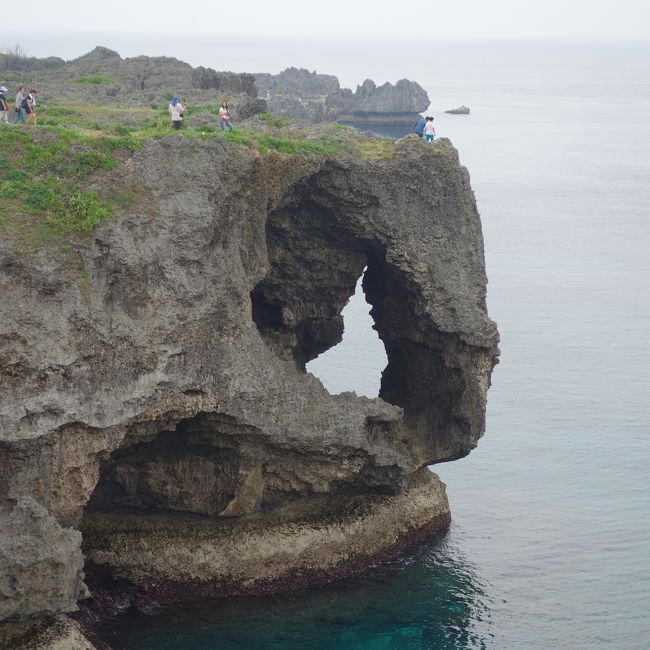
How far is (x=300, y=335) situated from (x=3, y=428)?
59.4ft

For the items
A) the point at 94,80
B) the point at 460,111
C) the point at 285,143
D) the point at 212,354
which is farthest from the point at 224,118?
the point at 460,111

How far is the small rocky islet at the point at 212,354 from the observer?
3319 centimetres

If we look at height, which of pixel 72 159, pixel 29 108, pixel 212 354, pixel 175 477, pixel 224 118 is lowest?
pixel 175 477

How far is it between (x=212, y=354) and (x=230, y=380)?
3.07 ft

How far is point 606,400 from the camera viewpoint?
6188 centimetres

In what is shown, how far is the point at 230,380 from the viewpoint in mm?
36562

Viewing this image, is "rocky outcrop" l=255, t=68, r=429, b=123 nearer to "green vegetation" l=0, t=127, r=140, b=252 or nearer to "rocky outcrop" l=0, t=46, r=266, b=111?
"rocky outcrop" l=0, t=46, r=266, b=111

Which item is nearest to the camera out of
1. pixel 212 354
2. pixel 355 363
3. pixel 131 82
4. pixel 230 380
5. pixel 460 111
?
pixel 212 354

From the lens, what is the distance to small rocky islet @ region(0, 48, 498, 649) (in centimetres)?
3319

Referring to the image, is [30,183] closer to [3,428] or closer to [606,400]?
[3,428]

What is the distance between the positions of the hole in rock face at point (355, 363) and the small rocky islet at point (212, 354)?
41.0ft

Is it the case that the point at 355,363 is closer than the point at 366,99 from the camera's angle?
Yes

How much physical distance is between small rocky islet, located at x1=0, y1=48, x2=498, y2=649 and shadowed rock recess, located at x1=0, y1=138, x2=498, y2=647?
0.23 feet

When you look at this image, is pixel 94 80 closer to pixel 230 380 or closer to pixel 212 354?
pixel 212 354
